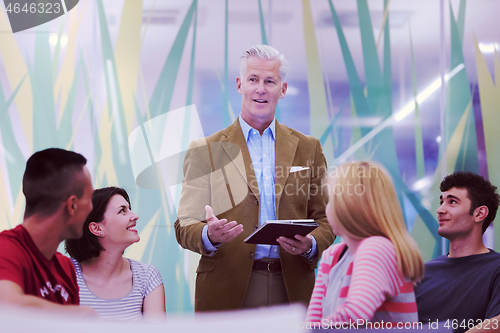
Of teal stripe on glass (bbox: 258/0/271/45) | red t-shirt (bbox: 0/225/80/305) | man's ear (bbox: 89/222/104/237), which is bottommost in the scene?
red t-shirt (bbox: 0/225/80/305)

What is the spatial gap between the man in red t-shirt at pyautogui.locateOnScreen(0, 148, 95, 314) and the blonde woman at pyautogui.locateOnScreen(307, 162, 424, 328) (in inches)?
48.5

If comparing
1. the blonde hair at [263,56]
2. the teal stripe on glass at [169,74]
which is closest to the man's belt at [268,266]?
the blonde hair at [263,56]

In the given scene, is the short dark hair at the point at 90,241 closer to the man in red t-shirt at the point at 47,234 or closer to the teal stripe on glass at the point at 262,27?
the man in red t-shirt at the point at 47,234

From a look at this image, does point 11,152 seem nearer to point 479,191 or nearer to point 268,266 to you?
point 268,266

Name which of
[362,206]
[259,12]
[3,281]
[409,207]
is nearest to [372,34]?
[259,12]

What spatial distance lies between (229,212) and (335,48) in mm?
1402

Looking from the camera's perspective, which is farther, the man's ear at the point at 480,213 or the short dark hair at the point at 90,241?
the man's ear at the point at 480,213

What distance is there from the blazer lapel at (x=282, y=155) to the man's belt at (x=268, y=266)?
1.05ft

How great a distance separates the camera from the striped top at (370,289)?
2014mm

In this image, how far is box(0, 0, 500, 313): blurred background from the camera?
2904 mm

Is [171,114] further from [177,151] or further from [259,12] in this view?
[259,12]

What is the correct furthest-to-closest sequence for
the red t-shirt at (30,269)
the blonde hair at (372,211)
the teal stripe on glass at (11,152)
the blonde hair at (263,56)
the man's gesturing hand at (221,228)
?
the teal stripe on glass at (11,152)
the blonde hair at (263,56)
the man's gesturing hand at (221,228)
the blonde hair at (372,211)
the red t-shirt at (30,269)

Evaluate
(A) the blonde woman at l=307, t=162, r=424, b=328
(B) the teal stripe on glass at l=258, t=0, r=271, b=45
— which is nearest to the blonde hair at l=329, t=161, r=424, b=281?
(A) the blonde woman at l=307, t=162, r=424, b=328

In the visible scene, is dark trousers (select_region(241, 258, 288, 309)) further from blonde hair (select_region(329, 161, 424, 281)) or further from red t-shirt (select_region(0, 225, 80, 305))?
red t-shirt (select_region(0, 225, 80, 305))
